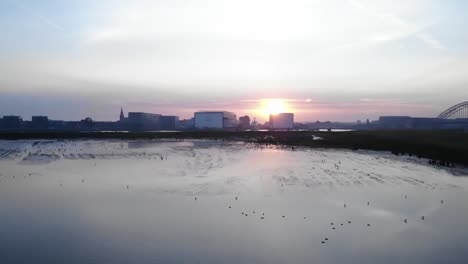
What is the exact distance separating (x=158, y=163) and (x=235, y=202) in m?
20.1

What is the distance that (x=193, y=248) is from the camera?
13.0m

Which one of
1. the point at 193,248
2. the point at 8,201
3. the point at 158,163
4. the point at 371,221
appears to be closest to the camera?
the point at 193,248

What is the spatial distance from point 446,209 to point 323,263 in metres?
10.4

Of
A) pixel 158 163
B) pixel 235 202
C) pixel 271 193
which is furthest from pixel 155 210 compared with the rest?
pixel 158 163

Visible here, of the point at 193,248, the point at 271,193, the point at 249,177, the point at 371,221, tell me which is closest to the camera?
the point at 193,248

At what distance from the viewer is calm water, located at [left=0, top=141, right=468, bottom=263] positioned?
1259 centimetres

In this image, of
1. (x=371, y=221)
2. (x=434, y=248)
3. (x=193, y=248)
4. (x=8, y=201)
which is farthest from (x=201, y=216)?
(x=8, y=201)

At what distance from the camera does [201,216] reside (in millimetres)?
17234

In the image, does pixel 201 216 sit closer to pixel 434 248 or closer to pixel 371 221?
pixel 371 221

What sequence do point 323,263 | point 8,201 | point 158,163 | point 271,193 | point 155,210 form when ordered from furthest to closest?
point 158,163, point 271,193, point 8,201, point 155,210, point 323,263

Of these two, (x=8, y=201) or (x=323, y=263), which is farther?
(x=8, y=201)

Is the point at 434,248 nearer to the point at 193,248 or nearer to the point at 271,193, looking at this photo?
the point at 193,248

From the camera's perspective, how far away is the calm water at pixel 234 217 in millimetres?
12586

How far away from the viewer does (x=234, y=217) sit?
17125mm
